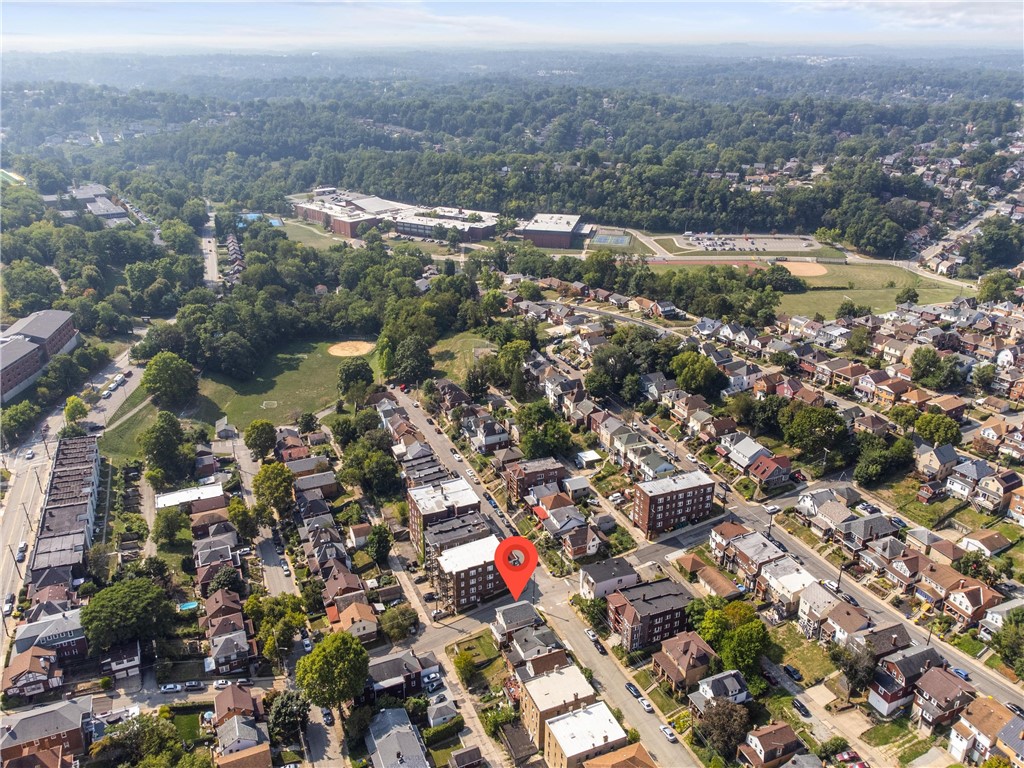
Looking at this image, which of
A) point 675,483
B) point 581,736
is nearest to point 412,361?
point 675,483

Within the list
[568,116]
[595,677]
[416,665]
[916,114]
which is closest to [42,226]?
[416,665]

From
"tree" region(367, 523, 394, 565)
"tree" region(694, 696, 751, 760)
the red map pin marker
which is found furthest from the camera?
"tree" region(367, 523, 394, 565)

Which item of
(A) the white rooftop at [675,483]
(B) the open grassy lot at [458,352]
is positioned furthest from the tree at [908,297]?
(A) the white rooftop at [675,483]

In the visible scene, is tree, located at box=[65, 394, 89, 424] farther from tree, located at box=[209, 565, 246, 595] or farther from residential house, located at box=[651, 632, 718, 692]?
residential house, located at box=[651, 632, 718, 692]

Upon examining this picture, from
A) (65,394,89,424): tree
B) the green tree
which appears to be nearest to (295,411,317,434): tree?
the green tree

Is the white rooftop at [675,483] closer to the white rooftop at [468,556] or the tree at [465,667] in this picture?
the white rooftop at [468,556]

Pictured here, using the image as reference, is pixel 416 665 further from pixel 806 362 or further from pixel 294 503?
pixel 806 362

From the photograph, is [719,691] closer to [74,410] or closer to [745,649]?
[745,649]
